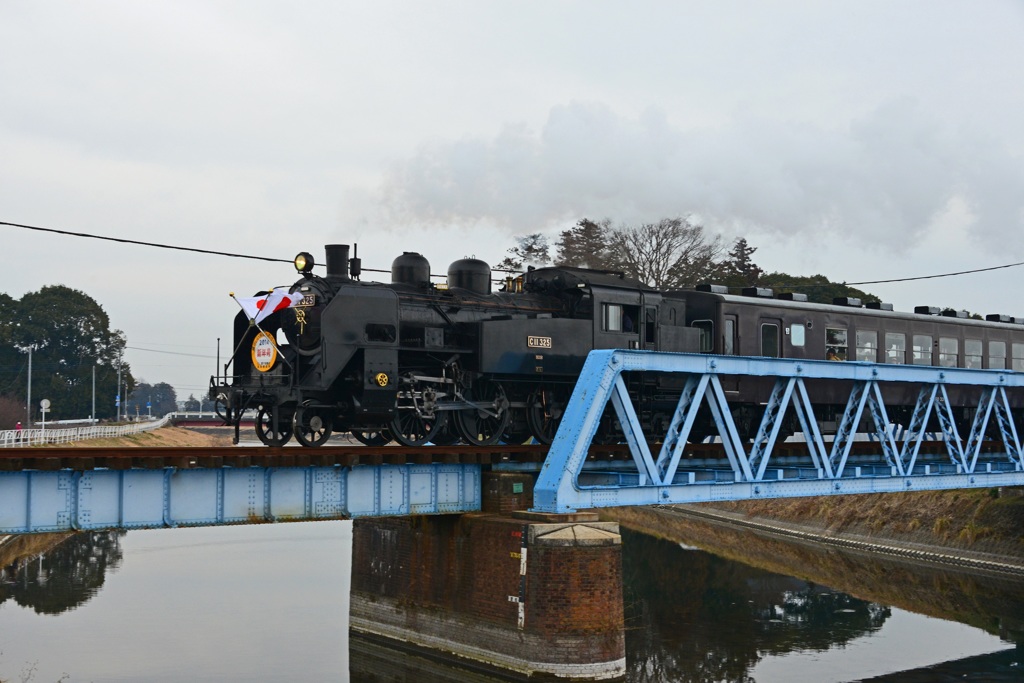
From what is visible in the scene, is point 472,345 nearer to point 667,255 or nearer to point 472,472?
point 472,472

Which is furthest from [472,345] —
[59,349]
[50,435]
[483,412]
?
[59,349]

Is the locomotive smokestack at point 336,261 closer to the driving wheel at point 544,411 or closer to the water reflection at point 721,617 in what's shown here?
the driving wheel at point 544,411

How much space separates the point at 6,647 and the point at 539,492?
1497cm

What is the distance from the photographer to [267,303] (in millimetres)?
24797

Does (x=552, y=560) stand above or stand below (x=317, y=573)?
above

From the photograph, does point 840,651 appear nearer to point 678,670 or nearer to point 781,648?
point 781,648

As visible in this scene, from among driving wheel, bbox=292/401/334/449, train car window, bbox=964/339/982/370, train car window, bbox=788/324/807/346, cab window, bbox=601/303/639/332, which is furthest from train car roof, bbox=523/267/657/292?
train car window, bbox=964/339/982/370

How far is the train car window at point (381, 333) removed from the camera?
2409 cm

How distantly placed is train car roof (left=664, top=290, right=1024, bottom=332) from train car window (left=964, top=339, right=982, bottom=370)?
66cm

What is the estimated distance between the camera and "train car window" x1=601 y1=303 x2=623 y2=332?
28297 mm

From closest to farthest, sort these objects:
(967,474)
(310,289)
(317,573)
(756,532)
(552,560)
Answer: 1. (552,560)
2. (310,289)
3. (967,474)
4. (317,573)
5. (756,532)

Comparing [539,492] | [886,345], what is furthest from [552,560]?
[886,345]

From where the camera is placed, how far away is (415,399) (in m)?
25.1

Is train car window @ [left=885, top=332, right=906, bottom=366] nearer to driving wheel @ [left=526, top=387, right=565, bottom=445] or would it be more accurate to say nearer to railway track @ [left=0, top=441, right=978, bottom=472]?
railway track @ [left=0, top=441, right=978, bottom=472]
